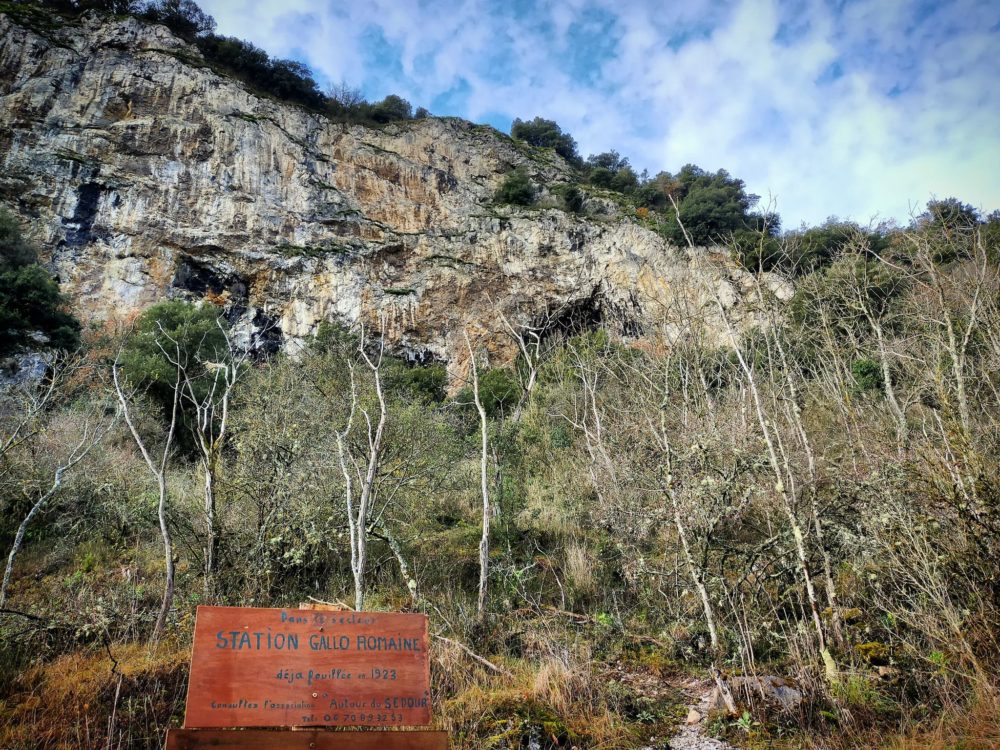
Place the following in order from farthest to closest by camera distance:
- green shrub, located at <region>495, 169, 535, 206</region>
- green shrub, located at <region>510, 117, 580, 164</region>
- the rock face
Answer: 1. green shrub, located at <region>510, 117, 580, 164</region>
2. green shrub, located at <region>495, 169, 535, 206</region>
3. the rock face

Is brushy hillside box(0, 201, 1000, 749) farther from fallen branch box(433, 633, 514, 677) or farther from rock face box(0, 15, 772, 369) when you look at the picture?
rock face box(0, 15, 772, 369)

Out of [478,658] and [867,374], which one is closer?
[478,658]

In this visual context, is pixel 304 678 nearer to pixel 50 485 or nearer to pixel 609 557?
pixel 609 557

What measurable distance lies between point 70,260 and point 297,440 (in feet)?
70.8

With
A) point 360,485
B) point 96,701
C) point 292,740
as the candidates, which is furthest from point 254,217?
point 292,740

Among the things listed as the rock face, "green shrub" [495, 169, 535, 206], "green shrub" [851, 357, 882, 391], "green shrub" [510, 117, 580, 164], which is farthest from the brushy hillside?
"green shrub" [510, 117, 580, 164]

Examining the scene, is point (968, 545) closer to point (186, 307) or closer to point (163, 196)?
point (186, 307)

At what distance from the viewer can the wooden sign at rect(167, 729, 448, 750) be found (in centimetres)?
234

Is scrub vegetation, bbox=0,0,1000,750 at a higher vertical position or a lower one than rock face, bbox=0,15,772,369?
lower

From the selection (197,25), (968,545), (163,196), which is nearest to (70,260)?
(163,196)

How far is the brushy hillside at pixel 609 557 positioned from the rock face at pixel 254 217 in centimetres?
1410

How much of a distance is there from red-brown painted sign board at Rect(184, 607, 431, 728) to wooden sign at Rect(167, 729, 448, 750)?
0.16 feet

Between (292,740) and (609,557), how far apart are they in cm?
567

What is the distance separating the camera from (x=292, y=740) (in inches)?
95.3
